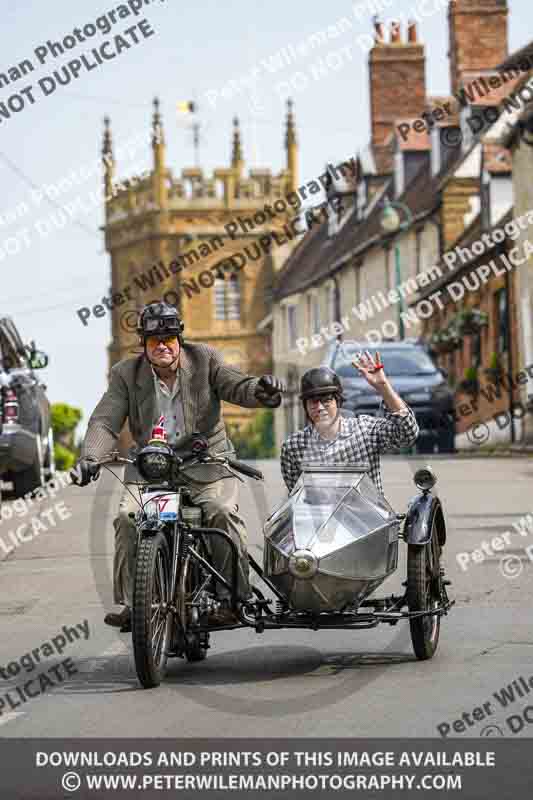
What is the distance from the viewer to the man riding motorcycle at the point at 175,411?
8.71 m

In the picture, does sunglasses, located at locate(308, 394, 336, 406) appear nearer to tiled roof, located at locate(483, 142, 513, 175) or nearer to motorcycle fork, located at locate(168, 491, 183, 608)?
motorcycle fork, located at locate(168, 491, 183, 608)

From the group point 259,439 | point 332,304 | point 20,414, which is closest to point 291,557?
point 20,414

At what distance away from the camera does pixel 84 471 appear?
8.59 m

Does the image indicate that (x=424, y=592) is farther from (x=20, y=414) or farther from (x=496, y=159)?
(x=496, y=159)

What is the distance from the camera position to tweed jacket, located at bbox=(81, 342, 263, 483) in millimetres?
8961

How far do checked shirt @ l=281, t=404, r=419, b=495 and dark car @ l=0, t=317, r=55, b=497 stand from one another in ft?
37.5

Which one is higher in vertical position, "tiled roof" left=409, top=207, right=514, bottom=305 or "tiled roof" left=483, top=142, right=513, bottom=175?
"tiled roof" left=483, top=142, right=513, bottom=175

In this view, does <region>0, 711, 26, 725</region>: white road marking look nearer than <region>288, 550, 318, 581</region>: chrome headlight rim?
Yes

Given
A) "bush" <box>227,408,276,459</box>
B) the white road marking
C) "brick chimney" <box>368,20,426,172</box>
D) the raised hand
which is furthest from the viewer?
"bush" <box>227,408,276,459</box>

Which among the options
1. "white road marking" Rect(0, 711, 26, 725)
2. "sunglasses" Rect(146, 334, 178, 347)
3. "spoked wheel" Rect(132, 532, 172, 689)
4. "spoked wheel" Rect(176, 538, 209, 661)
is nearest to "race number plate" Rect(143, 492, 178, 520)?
"spoked wheel" Rect(132, 532, 172, 689)

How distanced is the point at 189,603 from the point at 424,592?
1156 mm
